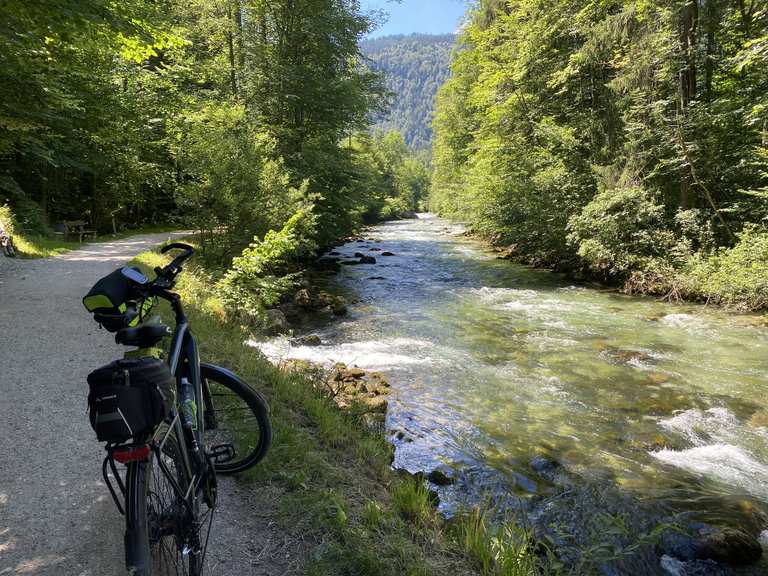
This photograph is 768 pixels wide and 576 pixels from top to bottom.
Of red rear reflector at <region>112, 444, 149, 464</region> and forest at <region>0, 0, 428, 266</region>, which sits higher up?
forest at <region>0, 0, 428, 266</region>

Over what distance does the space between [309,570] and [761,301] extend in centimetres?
1276

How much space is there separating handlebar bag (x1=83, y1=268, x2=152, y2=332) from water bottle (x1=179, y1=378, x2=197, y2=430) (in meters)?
0.61

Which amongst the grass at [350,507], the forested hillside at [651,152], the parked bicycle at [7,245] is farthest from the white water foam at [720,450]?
the parked bicycle at [7,245]

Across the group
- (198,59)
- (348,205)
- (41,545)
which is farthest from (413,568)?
(198,59)

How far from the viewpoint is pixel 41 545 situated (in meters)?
2.74

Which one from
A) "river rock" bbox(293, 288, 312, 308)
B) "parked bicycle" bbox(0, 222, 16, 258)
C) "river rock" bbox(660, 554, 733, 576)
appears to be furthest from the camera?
"river rock" bbox(293, 288, 312, 308)

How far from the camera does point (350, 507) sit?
346 centimetres

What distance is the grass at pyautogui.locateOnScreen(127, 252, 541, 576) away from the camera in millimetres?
2910

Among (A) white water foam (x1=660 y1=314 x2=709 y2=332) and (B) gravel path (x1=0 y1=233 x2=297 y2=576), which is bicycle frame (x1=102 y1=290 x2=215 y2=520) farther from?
(A) white water foam (x1=660 y1=314 x2=709 y2=332)

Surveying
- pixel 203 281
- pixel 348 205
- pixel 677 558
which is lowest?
pixel 677 558

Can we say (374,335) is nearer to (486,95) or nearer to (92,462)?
(92,462)

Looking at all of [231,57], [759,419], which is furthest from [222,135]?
[759,419]

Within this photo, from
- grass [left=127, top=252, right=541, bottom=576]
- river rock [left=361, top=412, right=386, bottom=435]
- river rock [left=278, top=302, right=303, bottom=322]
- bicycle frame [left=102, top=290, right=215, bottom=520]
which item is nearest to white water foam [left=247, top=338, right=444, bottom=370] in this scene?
river rock [left=278, top=302, right=303, bottom=322]

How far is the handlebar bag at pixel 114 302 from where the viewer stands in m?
2.18
